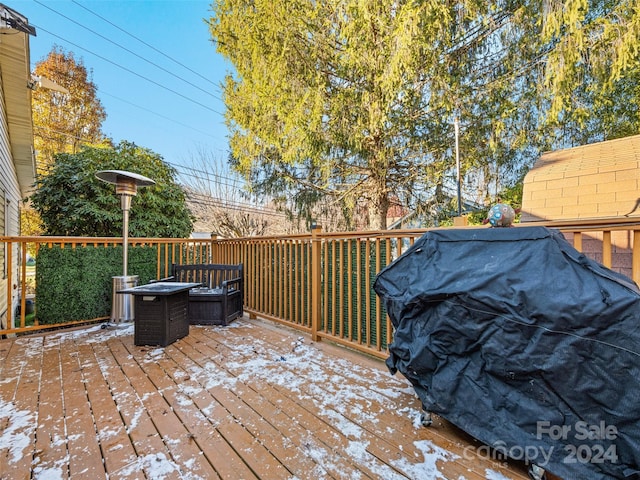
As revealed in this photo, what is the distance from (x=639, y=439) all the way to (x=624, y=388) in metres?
0.18

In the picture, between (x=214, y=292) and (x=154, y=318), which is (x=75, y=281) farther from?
(x=214, y=292)

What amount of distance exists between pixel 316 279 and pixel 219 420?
1.66 m

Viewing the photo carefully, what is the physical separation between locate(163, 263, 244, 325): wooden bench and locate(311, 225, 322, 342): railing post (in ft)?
4.01

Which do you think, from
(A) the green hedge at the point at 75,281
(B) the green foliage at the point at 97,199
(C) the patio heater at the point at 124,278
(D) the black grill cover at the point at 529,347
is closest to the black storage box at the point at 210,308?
(C) the patio heater at the point at 124,278

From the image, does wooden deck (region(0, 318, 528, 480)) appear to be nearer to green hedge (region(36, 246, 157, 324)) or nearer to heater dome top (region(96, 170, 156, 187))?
green hedge (region(36, 246, 157, 324))

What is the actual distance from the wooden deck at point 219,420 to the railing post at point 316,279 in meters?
0.41

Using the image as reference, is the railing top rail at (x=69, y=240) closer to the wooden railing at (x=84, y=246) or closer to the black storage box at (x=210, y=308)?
the wooden railing at (x=84, y=246)

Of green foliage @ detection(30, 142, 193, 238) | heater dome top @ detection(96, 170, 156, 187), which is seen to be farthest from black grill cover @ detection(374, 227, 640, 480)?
green foliage @ detection(30, 142, 193, 238)

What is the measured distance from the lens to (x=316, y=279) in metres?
3.20

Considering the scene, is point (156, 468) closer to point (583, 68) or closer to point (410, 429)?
point (410, 429)

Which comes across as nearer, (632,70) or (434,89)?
(632,70)

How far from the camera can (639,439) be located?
42.6 inches

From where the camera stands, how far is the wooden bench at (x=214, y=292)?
3.79 meters

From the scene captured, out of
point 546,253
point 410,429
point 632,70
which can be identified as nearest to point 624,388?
point 546,253
